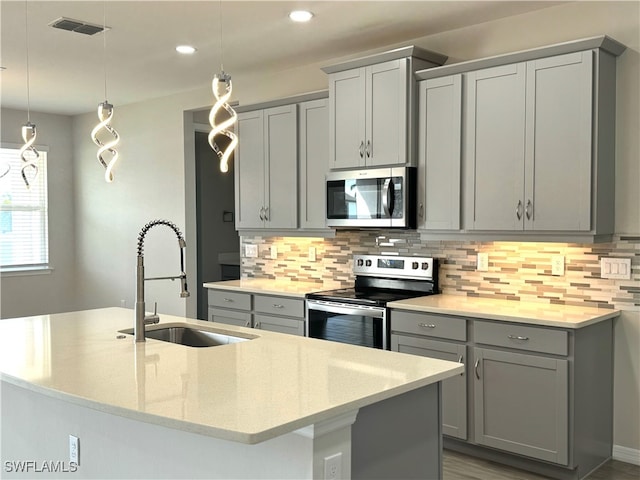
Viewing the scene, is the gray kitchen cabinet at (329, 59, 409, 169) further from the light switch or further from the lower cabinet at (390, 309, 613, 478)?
the light switch

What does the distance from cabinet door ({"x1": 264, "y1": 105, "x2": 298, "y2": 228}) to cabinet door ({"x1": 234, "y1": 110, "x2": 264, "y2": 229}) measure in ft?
0.24

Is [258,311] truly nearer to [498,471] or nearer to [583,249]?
[498,471]

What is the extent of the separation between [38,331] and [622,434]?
3100mm

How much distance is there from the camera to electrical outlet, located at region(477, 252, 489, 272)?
411 centimetres

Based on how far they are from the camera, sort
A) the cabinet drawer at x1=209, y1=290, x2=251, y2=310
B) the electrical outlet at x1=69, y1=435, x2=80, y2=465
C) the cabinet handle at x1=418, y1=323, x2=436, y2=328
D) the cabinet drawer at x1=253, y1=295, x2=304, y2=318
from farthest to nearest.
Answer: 1. the cabinet drawer at x1=209, y1=290, x2=251, y2=310
2. the cabinet drawer at x1=253, y1=295, x2=304, y2=318
3. the cabinet handle at x1=418, y1=323, x2=436, y2=328
4. the electrical outlet at x1=69, y1=435, x2=80, y2=465

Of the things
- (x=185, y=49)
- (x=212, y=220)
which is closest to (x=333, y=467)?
(x=185, y=49)

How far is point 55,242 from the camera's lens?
766cm

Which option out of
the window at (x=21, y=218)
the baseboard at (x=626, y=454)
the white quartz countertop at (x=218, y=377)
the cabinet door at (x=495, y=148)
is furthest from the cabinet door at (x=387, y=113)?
the window at (x=21, y=218)

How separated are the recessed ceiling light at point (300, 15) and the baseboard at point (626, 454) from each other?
3.02 metres

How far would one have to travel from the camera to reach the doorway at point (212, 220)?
7.26 metres

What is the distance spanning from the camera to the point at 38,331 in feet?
9.91

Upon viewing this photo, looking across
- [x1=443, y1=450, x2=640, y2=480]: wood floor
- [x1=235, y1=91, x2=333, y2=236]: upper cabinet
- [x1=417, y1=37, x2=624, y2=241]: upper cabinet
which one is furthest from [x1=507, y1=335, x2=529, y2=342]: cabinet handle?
[x1=235, y1=91, x2=333, y2=236]: upper cabinet

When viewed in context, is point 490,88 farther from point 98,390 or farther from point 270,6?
point 98,390

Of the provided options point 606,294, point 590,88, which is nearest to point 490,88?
point 590,88
